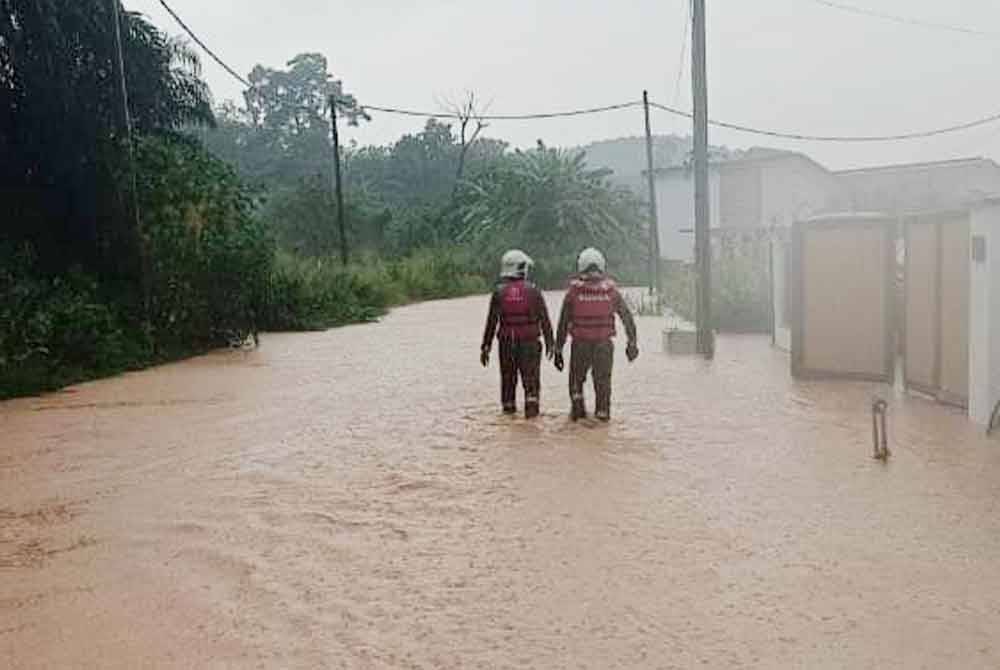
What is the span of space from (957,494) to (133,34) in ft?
63.4

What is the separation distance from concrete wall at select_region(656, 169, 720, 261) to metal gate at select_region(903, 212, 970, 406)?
128 ft

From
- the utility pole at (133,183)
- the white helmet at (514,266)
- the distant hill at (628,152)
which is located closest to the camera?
the white helmet at (514,266)

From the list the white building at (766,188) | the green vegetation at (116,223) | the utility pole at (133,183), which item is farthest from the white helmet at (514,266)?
the white building at (766,188)

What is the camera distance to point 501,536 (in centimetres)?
750

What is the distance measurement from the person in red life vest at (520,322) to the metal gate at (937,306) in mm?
4058

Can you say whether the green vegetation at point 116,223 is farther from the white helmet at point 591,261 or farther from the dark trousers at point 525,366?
the white helmet at point 591,261

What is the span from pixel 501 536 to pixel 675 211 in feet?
156

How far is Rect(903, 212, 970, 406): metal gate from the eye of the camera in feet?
37.4

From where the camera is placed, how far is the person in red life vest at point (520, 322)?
38.9ft

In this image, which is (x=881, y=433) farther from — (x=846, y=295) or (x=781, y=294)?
(x=781, y=294)

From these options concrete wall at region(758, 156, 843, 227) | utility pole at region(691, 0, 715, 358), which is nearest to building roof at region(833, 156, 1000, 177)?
concrete wall at region(758, 156, 843, 227)

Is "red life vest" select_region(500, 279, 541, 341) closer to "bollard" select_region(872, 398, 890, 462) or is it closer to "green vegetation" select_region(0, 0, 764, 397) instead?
"bollard" select_region(872, 398, 890, 462)

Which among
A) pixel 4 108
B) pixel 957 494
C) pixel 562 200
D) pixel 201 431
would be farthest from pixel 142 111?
pixel 562 200

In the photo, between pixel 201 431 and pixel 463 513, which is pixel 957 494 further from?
pixel 201 431
